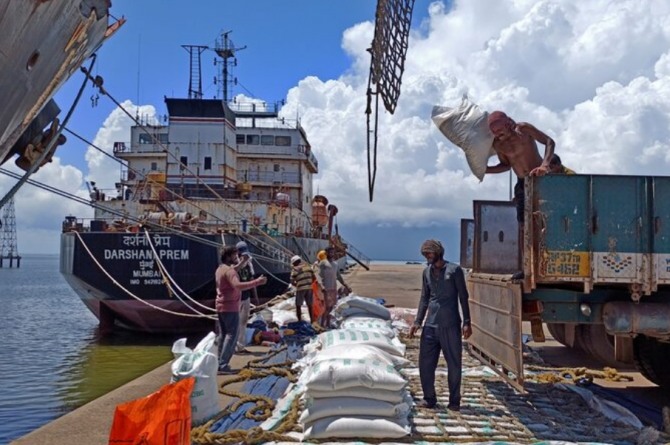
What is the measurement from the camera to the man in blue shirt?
17.2 feet

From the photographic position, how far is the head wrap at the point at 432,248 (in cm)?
537

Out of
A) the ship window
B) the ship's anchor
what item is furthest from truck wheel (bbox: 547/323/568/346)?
the ship window

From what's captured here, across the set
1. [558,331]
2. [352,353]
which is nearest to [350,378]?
[352,353]

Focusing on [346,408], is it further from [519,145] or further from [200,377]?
[519,145]

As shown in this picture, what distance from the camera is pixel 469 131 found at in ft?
19.1

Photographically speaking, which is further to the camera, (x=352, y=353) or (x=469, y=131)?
(x=469, y=131)

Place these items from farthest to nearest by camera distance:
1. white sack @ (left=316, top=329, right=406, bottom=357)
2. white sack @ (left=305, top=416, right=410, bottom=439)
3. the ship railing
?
the ship railing, white sack @ (left=316, top=329, right=406, bottom=357), white sack @ (left=305, top=416, right=410, bottom=439)

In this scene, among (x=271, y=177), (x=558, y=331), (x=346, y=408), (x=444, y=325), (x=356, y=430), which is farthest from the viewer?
(x=271, y=177)

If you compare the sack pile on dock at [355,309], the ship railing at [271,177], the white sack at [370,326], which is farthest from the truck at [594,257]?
the ship railing at [271,177]

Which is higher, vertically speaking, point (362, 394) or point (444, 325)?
point (444, 325)

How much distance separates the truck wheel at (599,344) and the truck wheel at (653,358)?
2.56 ft

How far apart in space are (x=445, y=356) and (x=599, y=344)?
10.5ft

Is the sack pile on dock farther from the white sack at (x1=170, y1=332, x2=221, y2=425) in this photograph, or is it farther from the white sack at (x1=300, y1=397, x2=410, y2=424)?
the white sack at (x1=300, y1=397, x2=410, y2=424)

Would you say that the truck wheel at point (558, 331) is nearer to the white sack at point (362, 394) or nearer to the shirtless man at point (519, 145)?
the shirtless man at point (519, 145)
